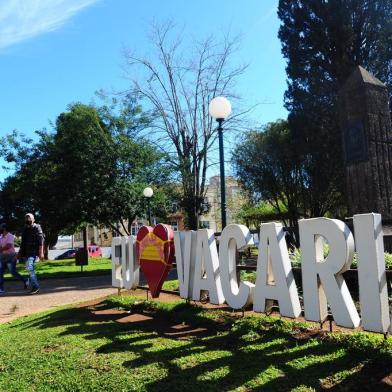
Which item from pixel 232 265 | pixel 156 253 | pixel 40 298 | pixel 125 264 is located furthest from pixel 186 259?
pixel 40 298

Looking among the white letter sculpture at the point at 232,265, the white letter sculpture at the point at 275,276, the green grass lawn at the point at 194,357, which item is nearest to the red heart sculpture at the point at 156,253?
the green grass lawn at the point at 194,357

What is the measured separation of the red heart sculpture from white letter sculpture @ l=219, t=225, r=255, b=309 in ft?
5.35

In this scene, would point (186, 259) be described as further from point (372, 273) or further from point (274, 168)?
point (274, 168)

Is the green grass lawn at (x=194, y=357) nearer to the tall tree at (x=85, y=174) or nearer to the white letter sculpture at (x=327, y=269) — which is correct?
the white letter sculpture at (x=327, y=269)

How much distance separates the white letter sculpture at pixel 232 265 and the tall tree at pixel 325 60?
1654 centimetres

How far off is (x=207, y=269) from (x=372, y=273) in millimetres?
2682

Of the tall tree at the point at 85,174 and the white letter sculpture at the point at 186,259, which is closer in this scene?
the white letter sculpture at the point at 186,259

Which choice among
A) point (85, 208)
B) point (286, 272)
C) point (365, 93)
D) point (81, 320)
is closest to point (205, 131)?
point (85, 208)

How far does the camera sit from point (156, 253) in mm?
7863

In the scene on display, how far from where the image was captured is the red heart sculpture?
300 inches

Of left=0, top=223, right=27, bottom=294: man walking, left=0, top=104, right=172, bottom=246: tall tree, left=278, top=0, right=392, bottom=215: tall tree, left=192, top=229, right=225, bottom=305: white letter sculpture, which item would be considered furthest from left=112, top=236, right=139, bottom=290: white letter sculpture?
left=278, top=0, right=392, bottom=215: tall tree

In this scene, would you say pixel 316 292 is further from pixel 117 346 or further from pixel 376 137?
pixel 376 137

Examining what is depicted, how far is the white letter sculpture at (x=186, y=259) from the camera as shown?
6910 mm

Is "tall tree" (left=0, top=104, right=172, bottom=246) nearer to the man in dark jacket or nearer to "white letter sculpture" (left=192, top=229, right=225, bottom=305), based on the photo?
the man in dark jacket
